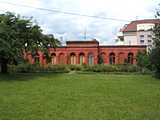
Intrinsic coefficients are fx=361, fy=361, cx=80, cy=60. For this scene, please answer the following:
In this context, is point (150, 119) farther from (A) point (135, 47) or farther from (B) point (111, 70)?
(A) point (135, 47)

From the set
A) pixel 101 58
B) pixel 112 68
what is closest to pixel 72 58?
pixel 101 58

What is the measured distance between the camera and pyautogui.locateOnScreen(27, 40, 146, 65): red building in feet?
193

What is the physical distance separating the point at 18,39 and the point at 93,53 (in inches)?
1098

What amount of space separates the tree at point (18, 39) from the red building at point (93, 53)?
1996cm

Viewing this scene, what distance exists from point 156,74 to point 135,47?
24024mm

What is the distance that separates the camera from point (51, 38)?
124 ft

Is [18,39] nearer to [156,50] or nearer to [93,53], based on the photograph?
[156,50]

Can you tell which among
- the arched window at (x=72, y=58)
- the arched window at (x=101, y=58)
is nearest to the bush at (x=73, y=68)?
the arched window at (x=72, y=58)

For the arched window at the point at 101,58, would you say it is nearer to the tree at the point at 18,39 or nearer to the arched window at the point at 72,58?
the arched window at the point at 72,58

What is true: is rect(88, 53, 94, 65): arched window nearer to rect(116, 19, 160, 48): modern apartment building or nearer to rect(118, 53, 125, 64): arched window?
rect(118, 53, 125, 64): arched window

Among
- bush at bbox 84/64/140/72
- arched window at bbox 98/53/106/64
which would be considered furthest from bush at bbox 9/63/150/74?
arched window at bbox 98/53/106/64

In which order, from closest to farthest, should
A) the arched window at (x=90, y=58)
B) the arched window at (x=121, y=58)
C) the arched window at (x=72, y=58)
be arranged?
the arched window at (x=121, y=58) < the arched window at (x=90, y=58) < the arched window at (x=72, y=58)

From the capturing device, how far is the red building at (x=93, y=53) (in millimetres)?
58906

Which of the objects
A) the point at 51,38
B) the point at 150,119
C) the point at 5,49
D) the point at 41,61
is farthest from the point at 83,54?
the point at 150,119
